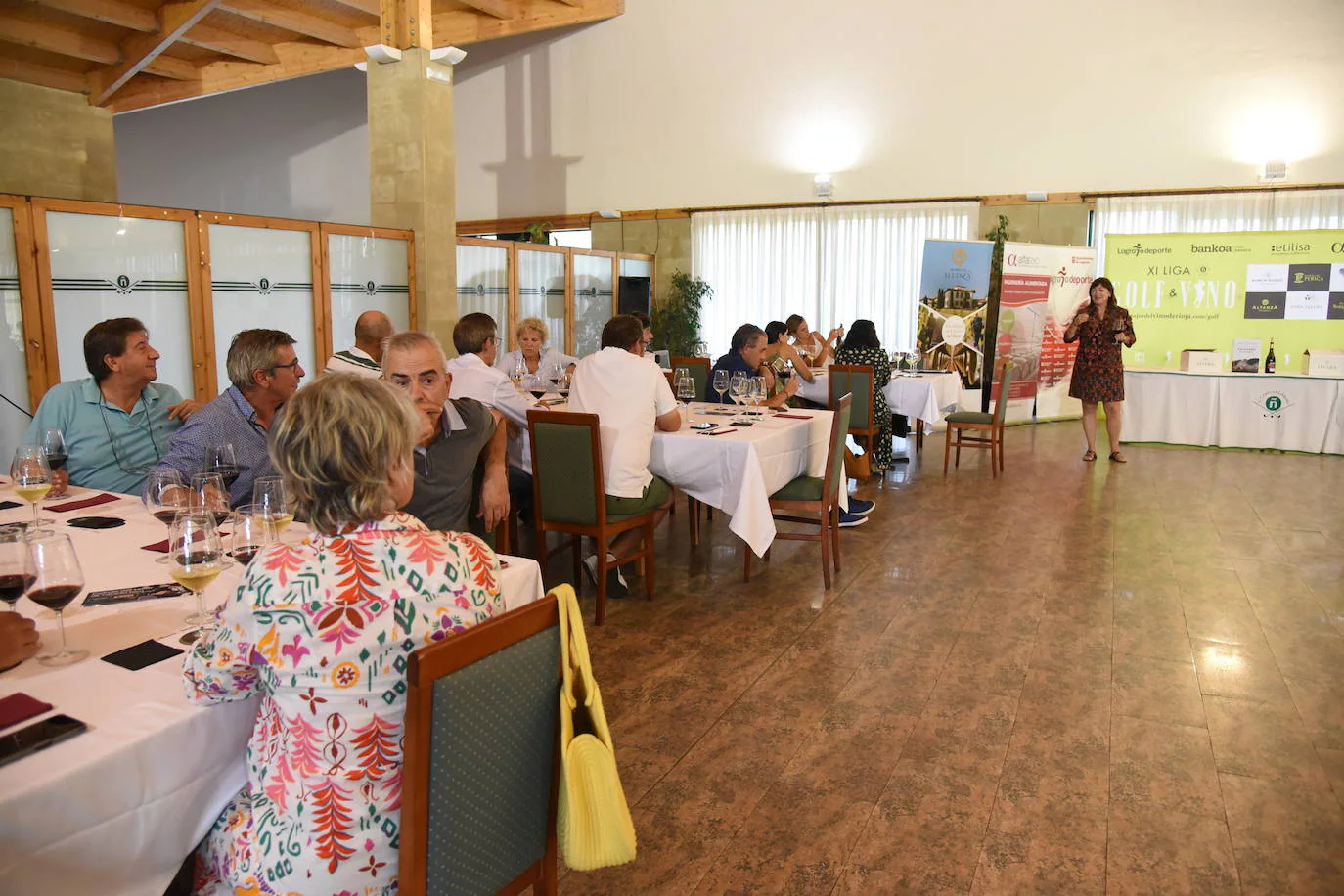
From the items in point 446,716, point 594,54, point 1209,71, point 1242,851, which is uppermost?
point 594,54

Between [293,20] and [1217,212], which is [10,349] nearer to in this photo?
[293,20]

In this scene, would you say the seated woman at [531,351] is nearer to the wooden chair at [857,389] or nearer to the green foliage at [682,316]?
the wooden chair at [857,389]

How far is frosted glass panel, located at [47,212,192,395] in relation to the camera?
579cm

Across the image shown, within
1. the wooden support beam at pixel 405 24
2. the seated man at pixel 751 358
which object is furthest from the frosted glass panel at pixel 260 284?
the seated man at pixel 751 358

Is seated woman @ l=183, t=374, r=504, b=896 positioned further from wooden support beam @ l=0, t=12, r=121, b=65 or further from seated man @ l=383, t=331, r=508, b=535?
wooden support beam @ l=0, t=12, r=121, b=65

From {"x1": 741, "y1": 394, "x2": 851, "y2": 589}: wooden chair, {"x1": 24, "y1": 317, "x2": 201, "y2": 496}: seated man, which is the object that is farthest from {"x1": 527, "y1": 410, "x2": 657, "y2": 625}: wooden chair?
{"x1": 24, "y1": 317, "x2": 201, "y2": 496}: seated man

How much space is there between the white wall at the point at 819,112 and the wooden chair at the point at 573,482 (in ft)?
27.5

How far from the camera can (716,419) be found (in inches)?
199

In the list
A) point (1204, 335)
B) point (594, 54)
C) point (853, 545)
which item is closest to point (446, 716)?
point (853, 545)

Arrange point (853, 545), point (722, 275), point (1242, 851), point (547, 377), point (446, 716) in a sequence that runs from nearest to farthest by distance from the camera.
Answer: point (446, 716) < point (1242, 851) < point (853, 545) < point (547, 377) < point (722, 275)

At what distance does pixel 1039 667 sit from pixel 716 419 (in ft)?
6.92

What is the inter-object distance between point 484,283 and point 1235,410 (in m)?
7.57

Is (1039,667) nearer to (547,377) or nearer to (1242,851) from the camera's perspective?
(1242,851)

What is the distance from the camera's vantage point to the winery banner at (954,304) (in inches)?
405
